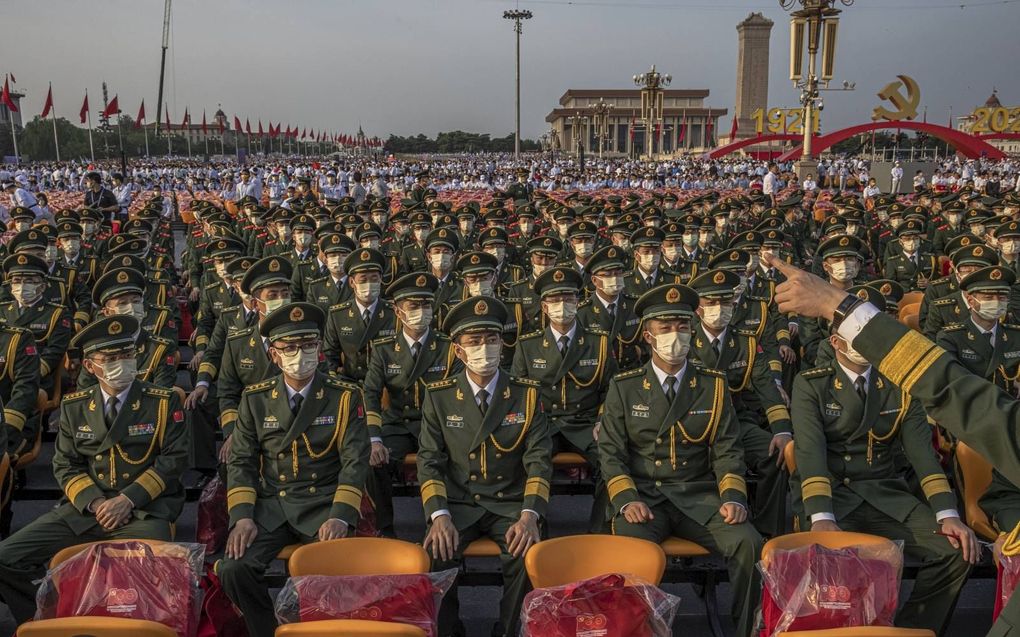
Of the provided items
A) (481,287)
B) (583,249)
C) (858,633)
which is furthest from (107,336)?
(583,249)

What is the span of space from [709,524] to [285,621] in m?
2.05

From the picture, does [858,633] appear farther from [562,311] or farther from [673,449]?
[562,311]

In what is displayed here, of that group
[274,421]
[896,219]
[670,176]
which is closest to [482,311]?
[274,421]

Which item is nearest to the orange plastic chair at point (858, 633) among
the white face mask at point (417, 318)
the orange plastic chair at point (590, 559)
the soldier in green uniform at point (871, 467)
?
the orange plastic chair at point (590, 559)

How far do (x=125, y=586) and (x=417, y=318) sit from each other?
2.70m

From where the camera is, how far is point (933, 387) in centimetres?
175

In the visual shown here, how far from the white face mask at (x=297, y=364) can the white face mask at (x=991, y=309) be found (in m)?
4.46

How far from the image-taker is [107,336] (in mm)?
4035

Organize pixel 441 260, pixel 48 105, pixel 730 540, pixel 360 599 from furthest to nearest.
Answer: pixel 48 105 < pixel 441 260 < pixel 730 540 < pixel 360 599

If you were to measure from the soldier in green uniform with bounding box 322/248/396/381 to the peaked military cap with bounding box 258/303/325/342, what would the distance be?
1.79 m

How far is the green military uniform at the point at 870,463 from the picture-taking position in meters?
3.57

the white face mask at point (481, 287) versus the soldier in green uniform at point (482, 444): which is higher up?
the white face mask at point (481, 287)

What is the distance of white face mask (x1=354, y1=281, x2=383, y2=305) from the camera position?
19.6 ft

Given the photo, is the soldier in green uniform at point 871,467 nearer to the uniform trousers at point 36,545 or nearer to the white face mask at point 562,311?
the white face mask at point 562,311
